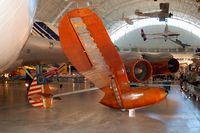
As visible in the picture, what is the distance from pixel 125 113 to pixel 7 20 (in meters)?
7.26

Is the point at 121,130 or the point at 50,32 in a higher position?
the point at 50,32

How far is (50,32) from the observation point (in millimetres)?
14438

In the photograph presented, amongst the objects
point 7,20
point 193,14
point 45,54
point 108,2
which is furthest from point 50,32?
point 193,14

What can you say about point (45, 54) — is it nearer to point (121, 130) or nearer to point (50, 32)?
point (121, 130)

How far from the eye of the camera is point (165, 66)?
40.1 ft

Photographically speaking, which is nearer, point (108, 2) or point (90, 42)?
point (90, 42)

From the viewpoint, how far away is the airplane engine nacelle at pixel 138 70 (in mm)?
9594

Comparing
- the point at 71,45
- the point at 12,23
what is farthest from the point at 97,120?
the point at 12,23

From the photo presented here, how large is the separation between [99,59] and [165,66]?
4.57 meters

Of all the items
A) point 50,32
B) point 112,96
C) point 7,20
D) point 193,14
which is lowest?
point 112,96

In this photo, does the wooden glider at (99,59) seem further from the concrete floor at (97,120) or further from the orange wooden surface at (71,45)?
the concrete floor at (97,120)

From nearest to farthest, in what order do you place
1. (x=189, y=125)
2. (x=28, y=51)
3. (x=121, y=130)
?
1. (x=121, y=130)
2. (x=189, y=125)
3. (x=28, y=51)

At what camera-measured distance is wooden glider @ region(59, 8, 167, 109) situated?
7.59m

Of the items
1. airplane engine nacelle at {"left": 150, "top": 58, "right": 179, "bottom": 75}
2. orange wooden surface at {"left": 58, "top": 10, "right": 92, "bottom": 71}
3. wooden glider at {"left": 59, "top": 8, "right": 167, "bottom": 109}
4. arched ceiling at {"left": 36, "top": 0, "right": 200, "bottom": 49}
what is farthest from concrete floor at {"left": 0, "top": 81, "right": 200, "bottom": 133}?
arched ceiling at {"left": 36, "top": 0, "right": 200, "bottom": 49}
